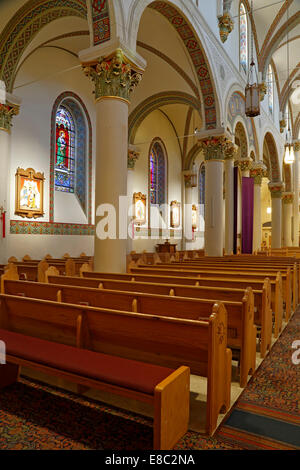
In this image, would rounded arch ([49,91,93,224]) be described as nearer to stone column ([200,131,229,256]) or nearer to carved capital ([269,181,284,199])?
stone column ([200,131,229,256])

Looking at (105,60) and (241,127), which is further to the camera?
(241,127)

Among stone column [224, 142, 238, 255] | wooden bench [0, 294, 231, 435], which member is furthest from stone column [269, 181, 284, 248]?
wooden bench [0, 294, 231, 435]

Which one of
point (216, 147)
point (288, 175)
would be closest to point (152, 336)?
point (216, 147)

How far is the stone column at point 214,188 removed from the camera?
1130 centimetres

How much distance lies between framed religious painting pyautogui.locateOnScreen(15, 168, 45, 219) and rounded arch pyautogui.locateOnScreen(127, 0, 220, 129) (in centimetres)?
588

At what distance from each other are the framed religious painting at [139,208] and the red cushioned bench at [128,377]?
13833 mm

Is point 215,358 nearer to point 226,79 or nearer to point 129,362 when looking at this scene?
point 129,362

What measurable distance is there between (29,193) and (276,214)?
52.1 ft

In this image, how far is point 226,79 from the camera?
12.3m

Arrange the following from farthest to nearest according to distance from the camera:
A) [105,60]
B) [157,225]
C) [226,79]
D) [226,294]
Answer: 1. [157,225]
2. [226,79]
3. [105,60]
4. [226,294]

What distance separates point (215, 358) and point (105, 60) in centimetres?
607

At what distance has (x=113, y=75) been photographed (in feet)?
21.2

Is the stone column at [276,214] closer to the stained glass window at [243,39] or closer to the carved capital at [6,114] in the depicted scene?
the stained glass window at [243,39]

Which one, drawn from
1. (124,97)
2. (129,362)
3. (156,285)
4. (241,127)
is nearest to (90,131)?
(241,127)
